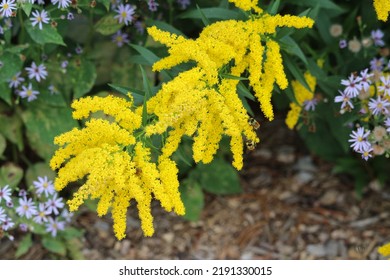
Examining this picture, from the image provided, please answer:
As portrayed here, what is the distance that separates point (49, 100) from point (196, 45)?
5.47 ft

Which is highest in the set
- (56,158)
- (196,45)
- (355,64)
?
(355,64)

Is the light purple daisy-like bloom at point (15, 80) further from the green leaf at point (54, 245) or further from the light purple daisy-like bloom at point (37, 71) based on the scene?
the green leaf at point (54, 245)

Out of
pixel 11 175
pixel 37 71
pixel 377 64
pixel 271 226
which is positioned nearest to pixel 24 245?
pixel 11 175

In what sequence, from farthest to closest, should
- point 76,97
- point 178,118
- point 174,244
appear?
point 174,244 → point 76,97 → point 178,118

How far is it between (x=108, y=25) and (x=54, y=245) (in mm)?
→ 1766

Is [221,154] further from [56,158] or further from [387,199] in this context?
[56,158]

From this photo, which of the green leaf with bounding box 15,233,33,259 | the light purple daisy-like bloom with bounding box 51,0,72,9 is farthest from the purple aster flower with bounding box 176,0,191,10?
Result: the green leaf with bounding box 15,233,33,259

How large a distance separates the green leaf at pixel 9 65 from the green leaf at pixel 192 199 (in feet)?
5.54

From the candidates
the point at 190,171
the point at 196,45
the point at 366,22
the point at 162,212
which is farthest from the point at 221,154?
the point at 196,45

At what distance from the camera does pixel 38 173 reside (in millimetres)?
5102

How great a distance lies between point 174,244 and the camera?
532 cm

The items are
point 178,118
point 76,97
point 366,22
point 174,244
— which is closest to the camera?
point 178,118

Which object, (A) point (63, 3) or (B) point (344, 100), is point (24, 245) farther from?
(B) point (344, 100)

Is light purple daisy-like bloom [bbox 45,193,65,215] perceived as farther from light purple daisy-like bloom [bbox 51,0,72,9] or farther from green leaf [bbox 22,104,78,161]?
light purple daisy-like bloom [bbox 51,0,72,9]
